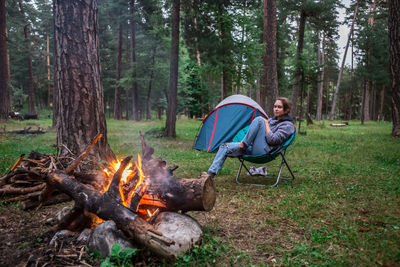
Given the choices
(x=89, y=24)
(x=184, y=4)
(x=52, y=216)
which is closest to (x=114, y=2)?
(x=184, y=4)

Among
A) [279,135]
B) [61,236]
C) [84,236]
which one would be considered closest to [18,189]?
[61,236]

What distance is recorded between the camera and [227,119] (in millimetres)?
7246

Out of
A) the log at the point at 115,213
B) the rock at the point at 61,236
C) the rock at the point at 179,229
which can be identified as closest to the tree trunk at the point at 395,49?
the rock at the point at 179,229

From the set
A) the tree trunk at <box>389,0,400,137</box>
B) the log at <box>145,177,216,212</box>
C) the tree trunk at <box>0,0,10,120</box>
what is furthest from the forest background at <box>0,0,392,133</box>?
the log at <box>145,177,216,212</box>

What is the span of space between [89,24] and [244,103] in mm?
4106

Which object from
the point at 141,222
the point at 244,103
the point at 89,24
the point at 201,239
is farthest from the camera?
the point at 244,103

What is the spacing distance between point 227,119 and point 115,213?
5233mm

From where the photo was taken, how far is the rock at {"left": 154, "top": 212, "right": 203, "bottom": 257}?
2.29 meters

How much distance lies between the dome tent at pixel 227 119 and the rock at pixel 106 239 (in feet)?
16.0

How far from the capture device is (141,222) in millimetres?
2266

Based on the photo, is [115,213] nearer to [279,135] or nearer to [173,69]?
[279,135]

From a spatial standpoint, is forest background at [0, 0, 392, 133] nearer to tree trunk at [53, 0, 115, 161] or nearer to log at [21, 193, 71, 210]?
tree trunk at [53, 0, 115, 161]

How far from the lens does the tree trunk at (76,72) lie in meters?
3.96

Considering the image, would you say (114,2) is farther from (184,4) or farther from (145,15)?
(184,4)
